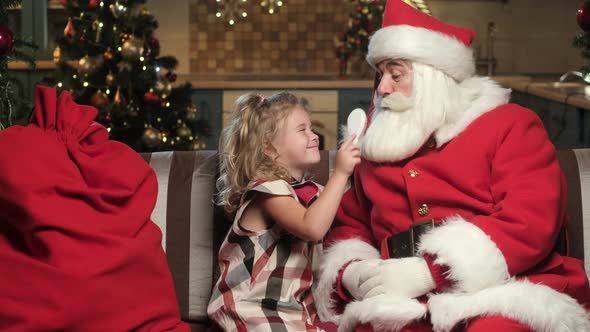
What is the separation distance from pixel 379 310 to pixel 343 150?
0.40 metres

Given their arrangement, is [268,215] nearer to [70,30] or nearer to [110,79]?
[110,79]

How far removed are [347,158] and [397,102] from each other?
227 millimetres

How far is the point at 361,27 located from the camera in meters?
6.32

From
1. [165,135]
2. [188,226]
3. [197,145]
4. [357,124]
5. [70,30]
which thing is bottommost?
[197,145]

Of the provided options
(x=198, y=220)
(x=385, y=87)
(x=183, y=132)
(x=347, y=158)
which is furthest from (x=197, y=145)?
(x=347, y=158)

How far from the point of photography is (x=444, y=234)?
210 cm

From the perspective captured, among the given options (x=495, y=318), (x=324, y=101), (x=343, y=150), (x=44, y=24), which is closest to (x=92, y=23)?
(x=44, y=24)

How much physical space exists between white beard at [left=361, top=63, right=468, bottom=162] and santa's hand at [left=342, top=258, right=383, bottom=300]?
278 millimetres

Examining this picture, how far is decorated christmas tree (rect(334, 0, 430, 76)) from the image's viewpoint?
6242 mm

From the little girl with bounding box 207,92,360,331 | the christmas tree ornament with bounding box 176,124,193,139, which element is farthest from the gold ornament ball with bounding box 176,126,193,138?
the little girl with bounding box 207,92,360,331

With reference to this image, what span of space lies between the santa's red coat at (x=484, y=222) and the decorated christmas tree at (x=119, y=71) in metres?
2.64

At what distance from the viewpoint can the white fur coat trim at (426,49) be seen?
2.29 meters

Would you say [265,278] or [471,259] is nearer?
[471,259]

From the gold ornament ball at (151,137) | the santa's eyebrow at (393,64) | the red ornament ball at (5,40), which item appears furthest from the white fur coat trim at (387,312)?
the gold ornament ball at (151,137)
